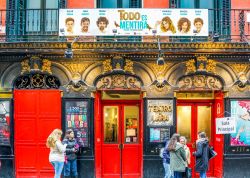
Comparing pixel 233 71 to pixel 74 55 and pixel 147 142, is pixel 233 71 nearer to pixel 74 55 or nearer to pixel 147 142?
pixel 147 142

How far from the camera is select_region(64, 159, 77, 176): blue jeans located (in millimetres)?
15805

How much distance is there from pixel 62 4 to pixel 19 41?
76.4 inches

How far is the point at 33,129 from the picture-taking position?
1653 centimetres

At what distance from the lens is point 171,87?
1667cm

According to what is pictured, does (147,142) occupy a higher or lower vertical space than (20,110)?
lower

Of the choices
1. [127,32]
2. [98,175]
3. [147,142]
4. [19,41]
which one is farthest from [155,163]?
[19,41]

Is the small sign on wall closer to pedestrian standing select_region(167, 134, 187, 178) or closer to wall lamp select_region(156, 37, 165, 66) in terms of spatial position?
wall lamp select_region(156, 37, 165, 66)

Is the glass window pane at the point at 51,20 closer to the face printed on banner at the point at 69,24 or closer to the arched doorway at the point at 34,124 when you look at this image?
the face printed on banner at the point at 69,24

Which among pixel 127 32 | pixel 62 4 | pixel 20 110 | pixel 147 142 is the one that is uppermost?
pixel 62 4

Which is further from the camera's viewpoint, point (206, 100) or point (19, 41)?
point (206, 100)

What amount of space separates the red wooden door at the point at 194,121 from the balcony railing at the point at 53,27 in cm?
238

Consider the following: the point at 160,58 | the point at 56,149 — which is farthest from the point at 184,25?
the point at 56,149

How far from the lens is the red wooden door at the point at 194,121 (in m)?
17.3

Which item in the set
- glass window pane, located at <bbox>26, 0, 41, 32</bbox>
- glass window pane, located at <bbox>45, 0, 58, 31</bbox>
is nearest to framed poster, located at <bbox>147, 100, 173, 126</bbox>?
glass window pane, located at <bbox>45, 0, 58, 31</bbox>
